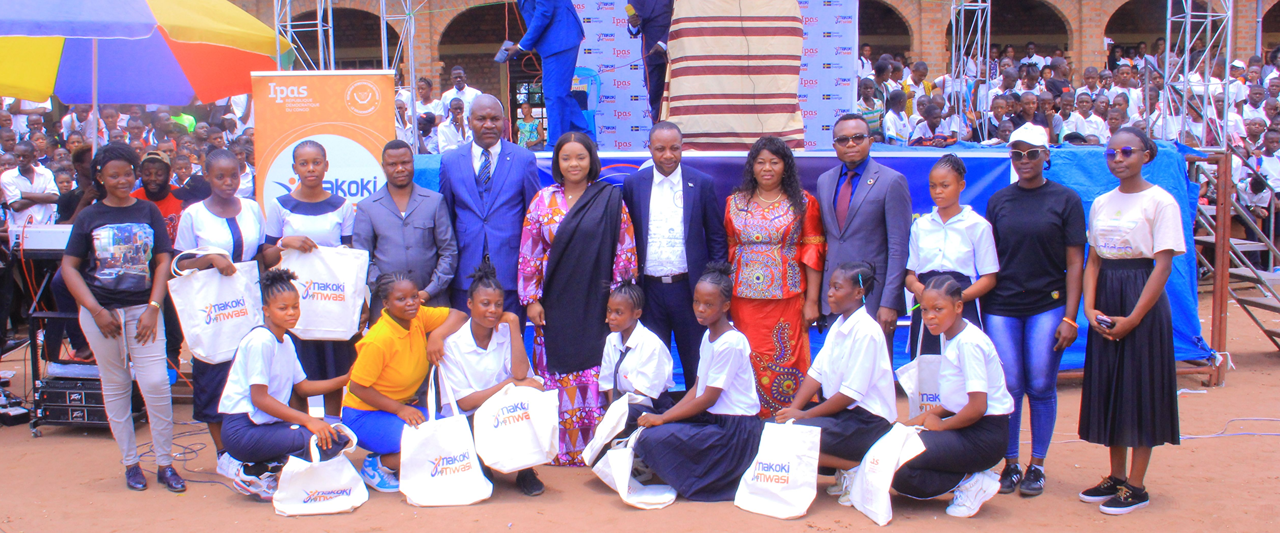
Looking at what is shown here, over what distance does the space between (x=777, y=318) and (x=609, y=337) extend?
32.7 inches

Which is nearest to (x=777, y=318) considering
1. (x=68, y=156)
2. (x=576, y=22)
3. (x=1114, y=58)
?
(x=576, y=22)

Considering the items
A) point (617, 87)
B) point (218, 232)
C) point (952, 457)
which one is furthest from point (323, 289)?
point (617, 87)

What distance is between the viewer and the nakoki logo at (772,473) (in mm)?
3773

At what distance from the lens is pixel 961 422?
12.2 ft

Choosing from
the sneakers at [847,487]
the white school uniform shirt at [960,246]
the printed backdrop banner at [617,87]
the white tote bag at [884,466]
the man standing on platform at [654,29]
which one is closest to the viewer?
the white tote bag at [884,466]

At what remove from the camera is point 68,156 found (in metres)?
8.84

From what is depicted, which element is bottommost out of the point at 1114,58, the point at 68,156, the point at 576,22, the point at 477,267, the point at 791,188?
the point at 477,267

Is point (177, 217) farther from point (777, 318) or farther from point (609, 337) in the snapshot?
point (777, 318)

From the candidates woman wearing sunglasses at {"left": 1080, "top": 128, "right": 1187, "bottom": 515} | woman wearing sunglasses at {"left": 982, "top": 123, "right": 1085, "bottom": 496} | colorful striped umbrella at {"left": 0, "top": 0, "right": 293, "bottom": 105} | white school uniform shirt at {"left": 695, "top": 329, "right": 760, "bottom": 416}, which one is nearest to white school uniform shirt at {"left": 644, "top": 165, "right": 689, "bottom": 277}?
white school uniform shirt at {"left": 695, "top": 329, "right": 760, "bottom": 416}

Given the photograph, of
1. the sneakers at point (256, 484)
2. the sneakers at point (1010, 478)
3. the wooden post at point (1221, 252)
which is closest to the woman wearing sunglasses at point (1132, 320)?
the sneakers at point (1010, 478)

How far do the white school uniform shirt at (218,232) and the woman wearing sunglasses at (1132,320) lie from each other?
153 inches

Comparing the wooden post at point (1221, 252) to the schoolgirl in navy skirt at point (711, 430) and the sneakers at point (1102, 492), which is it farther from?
the schoolgirl in navy skirt at point (711, 430)

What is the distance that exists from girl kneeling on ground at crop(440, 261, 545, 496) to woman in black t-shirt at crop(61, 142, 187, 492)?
1316 mm

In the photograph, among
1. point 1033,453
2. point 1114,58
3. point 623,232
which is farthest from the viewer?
point 1114,58
